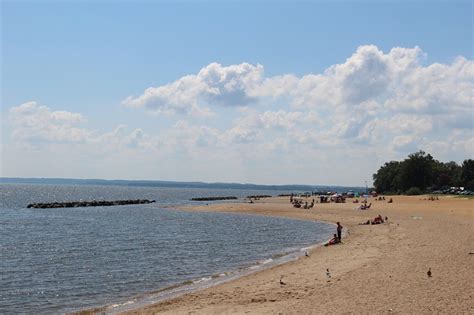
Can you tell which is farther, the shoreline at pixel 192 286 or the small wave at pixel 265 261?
the small wave at pixel 265 261

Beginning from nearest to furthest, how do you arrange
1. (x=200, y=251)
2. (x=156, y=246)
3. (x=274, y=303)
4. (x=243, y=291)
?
(x=274, y=303) → (x=243, y=291) → (x=200, y=251) → (x=156, y=246)

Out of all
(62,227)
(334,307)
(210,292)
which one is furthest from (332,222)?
(334,307)

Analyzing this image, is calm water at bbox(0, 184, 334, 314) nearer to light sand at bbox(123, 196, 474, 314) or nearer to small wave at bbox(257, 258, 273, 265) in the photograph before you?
small wave at bbox(257, 258, 273, 265)

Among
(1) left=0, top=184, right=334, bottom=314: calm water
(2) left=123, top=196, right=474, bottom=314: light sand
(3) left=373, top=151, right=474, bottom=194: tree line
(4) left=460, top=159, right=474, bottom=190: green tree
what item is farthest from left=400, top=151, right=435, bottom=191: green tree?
(2) left=123, top=196, right=474, bottom=314: light sand

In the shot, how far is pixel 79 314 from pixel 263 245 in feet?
70.8

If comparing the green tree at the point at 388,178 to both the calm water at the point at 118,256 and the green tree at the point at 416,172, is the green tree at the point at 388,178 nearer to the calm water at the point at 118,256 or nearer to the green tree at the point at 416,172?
the green tree at the point at 416,172

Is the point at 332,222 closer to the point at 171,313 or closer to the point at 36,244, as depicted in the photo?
Result: the point at 36,244

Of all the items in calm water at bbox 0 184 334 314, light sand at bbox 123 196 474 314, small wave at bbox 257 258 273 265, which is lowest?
calm water at bbox 0 184 334 314

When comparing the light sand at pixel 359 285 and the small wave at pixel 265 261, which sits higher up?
the light sand at pixel 359 285

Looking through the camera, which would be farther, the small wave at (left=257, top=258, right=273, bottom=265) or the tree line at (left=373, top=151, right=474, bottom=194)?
the tree line at (left=373, top=151, right=474, bottom=194)

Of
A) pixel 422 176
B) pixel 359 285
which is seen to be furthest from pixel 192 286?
pixel 422 176

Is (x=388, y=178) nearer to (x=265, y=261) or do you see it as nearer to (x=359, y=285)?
(x=265, y=261)

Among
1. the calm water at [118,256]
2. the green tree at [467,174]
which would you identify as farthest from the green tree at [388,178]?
the calm water at [118,256]

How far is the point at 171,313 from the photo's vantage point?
17.9 m
